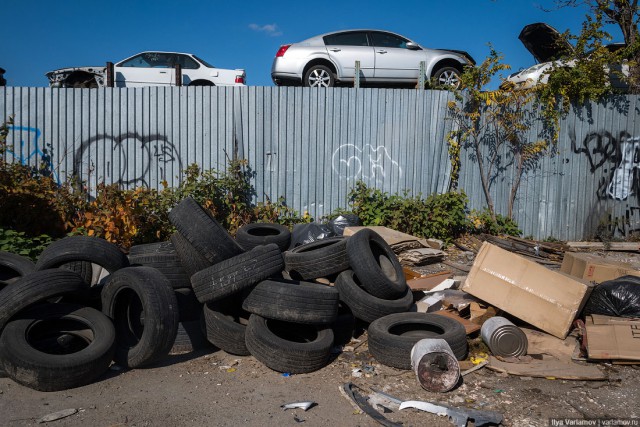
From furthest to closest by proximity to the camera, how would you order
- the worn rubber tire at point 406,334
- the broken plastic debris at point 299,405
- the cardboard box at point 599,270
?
the cardboard box at point 599,270, the worn rubber tire at point 406,334, the broken plastic debris at point 299,405

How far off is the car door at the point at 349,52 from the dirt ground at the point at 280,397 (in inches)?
326

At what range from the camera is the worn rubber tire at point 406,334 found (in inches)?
185

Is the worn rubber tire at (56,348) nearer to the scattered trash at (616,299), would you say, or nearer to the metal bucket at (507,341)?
the metal bucket at (507,341)

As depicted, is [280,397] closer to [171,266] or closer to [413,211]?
[171,266]

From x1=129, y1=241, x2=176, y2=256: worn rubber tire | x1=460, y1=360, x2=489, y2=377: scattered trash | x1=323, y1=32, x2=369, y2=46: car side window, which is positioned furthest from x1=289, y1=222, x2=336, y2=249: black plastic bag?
x1=323, y1=32, x2=369, y2=46: car side window

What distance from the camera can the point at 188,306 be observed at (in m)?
5.64

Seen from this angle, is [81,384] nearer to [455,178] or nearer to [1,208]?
[1,208]

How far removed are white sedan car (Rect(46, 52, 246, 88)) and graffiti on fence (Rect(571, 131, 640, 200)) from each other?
27.8 feet

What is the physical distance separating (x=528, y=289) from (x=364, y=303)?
1.67 metres

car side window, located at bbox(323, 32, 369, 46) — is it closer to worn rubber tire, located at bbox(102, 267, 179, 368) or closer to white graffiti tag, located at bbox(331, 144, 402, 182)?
white graffiti tag, located at bbox(331, 144, 402, 182)

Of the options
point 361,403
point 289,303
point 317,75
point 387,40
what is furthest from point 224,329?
point 387,40

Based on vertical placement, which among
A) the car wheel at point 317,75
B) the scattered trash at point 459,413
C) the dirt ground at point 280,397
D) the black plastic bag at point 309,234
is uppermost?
the car wheel at point 317,75

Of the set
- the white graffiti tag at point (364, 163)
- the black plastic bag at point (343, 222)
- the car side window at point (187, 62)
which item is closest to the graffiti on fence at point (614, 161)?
the white graffiti tag at point (364, 163)

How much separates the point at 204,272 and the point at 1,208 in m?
4.61
